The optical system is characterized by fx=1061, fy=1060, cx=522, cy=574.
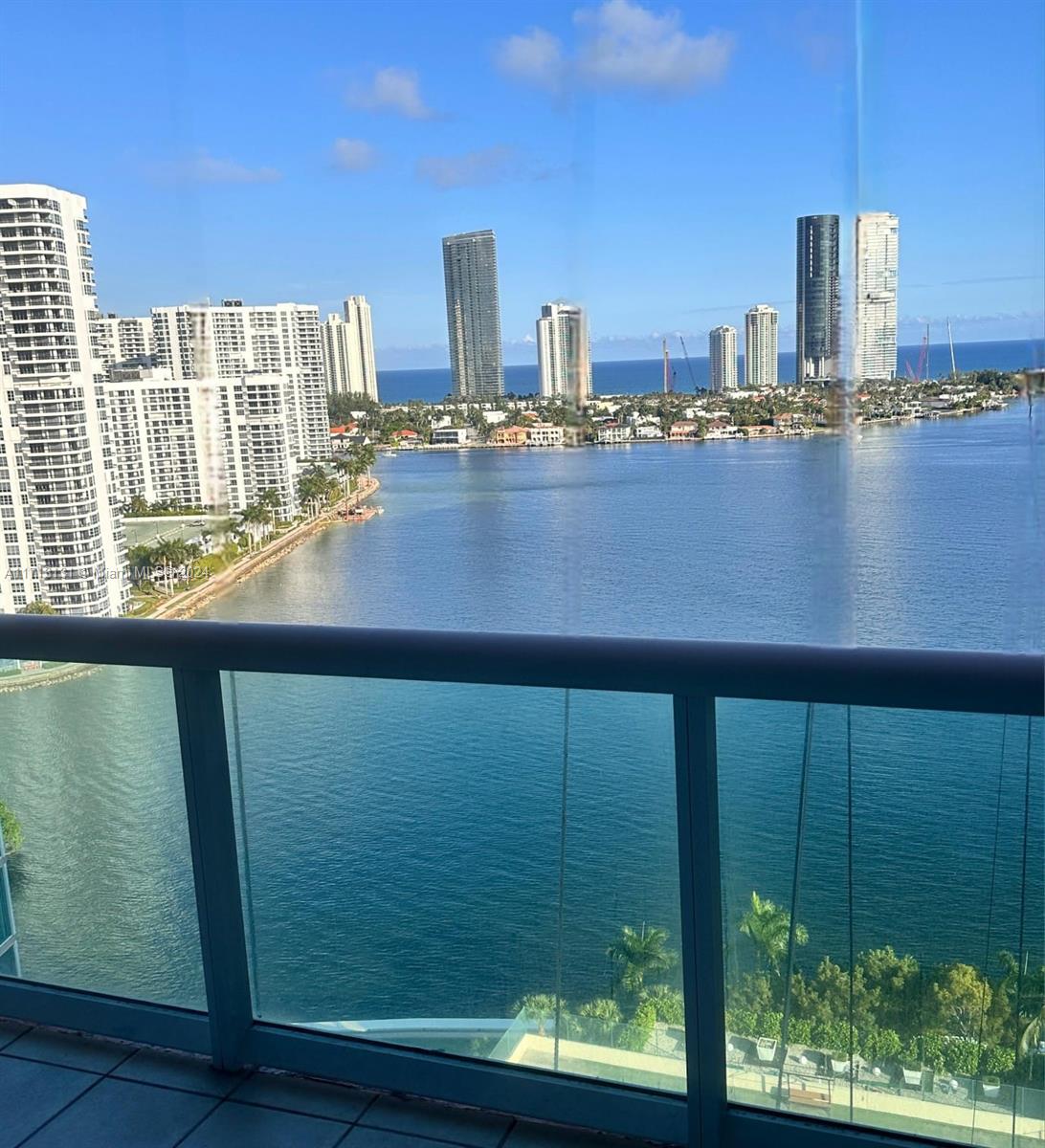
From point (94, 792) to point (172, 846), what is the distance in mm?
194

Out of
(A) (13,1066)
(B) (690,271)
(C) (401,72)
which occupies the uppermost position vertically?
(C) (401,72)

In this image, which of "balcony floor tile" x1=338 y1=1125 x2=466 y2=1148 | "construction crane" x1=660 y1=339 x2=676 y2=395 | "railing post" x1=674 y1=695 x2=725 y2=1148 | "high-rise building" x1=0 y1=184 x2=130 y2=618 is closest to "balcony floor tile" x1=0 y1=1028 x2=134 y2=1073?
"balcony floor tile" x1=338 y1=1125 x2=466 y2=1148

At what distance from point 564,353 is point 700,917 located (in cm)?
124

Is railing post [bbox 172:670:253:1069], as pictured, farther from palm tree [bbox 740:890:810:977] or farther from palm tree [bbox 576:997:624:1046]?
palm tree [bbox 740:890:810:977]

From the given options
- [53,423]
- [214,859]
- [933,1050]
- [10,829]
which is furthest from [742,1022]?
[53,423]

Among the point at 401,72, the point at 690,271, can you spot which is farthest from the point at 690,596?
the point at 401,72

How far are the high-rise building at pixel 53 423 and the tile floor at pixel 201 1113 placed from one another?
1.08 meters

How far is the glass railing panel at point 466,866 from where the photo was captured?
1822mm

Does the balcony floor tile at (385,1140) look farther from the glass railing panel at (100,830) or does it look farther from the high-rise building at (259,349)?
the high-rise building at (259,349)

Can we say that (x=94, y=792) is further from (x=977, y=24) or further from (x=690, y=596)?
(x=977, y=24)

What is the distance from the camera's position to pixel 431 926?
1957 millimetres

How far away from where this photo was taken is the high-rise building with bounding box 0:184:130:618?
2.84 metres

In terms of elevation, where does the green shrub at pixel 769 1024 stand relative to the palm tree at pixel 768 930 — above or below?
below

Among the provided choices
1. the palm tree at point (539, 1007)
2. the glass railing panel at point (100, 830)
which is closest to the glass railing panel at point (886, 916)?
the palm tree at point (539, 1007)
